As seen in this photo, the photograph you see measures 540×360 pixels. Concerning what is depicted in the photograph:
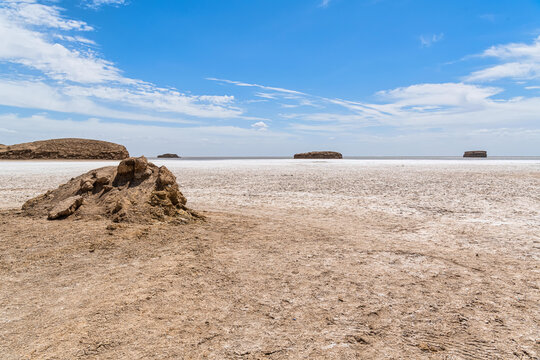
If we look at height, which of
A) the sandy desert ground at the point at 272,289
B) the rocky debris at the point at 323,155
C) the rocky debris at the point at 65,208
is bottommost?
the sandy desert ground at the point at 272,289

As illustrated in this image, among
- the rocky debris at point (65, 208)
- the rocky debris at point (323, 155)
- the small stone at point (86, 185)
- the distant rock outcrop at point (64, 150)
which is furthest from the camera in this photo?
the rocky debris at point (323, 155)

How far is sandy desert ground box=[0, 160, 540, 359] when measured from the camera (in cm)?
245

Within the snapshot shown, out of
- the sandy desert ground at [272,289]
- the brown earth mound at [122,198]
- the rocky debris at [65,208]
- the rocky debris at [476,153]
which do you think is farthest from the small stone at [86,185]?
the rocky debris at [476,153]

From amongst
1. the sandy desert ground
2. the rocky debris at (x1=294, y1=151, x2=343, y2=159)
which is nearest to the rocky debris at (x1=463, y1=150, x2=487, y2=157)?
the rocky debris at (x1=294, y1=151, x2=343, y2=159)

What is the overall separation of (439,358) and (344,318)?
78cm

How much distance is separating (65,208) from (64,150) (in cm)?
4024

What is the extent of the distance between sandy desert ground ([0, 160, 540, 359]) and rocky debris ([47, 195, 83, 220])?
350mm

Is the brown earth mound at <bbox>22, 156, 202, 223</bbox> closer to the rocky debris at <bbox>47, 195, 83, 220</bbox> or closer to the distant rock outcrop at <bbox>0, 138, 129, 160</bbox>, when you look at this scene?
the rocky debris at <bbox>47, 195, 83, 220</bbox>

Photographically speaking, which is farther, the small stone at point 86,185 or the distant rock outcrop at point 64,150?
the distant rock outcrop at point 64,150

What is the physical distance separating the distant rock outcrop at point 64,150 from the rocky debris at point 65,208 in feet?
129

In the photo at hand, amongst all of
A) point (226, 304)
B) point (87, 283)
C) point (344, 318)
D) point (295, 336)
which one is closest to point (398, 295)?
point (344, 318)

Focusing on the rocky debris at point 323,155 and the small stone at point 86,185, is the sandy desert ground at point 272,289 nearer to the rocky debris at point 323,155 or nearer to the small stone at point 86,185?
the small stone at point 86,185

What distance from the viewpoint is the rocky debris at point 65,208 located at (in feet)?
21.5

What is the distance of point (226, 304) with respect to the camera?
312 cm
